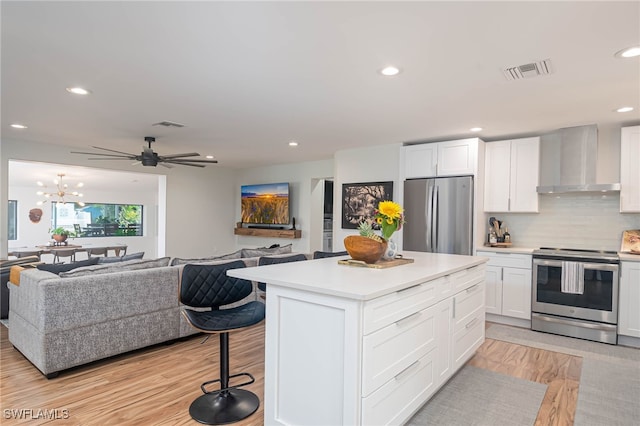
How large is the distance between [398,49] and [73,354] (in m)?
3.40

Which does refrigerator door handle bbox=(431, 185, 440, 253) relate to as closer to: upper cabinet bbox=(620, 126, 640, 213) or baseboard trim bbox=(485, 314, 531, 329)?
baseboard trim bbox=(485, 314, 531, 329)

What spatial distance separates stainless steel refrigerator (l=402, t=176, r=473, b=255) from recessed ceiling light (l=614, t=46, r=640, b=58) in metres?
2.31

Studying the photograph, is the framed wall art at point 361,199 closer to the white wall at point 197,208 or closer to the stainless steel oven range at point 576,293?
the stainless steel oven range at point 576,293

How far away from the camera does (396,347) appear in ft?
6.40

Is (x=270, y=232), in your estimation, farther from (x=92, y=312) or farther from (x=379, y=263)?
(x=379, y=263)

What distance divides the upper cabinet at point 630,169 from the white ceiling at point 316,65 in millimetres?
179

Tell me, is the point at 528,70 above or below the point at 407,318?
above

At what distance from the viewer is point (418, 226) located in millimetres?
4988

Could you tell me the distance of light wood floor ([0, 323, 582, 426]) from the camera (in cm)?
235

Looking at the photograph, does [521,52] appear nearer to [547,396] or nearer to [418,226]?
[547,396]

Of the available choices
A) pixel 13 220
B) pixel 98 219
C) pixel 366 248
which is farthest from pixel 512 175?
pixel 13 220

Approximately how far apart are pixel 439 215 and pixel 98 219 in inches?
429

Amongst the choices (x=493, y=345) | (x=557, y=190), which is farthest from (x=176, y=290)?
(x=557, y=190)

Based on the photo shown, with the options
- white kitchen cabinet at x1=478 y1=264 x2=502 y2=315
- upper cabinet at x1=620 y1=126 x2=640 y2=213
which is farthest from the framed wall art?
upper cabinet at x1=620 y1=126 x2=640 y2=213
